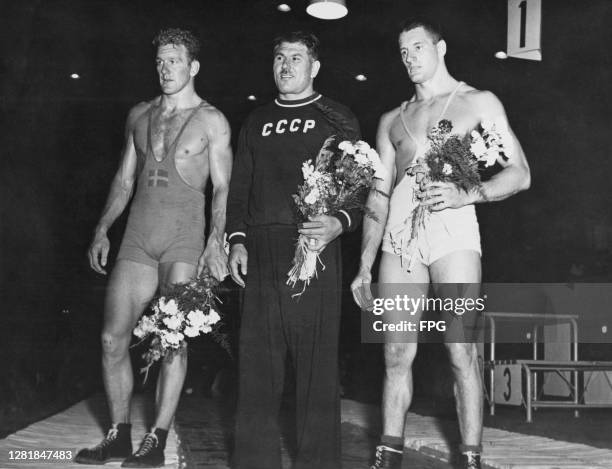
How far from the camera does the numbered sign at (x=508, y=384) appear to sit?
728 cm

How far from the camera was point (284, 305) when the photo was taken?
11.6ft

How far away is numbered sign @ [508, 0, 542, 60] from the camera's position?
181 inches

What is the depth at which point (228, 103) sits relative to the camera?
7.12m

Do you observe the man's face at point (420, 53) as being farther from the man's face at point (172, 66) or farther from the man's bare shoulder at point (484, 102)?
the man's face at point (172, 66)

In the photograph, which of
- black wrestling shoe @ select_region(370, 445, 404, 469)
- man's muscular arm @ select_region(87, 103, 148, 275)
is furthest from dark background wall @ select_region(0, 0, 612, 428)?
black wrestling shoe @ select_region(370, 445, 404, 469)

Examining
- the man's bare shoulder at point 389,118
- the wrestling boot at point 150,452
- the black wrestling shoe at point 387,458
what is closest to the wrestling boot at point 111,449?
the wrestling boot at point 150,452

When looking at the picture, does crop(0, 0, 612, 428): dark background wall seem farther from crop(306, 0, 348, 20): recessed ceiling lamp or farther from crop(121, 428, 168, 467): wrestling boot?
crop(121, 428, 168, 467): wrestling boot

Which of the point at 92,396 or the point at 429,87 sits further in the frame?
the point at 92,396

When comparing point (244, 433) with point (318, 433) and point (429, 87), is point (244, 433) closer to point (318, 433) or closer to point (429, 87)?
point (318, 433)

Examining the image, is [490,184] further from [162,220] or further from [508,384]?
[508,384]

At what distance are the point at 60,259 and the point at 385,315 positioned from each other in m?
3.80

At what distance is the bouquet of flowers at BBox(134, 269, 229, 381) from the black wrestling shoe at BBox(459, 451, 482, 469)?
114 centimetres

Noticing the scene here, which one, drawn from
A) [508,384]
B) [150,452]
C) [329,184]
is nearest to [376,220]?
[329,184]

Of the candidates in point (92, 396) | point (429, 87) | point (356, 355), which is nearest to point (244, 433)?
point (429, 87)
